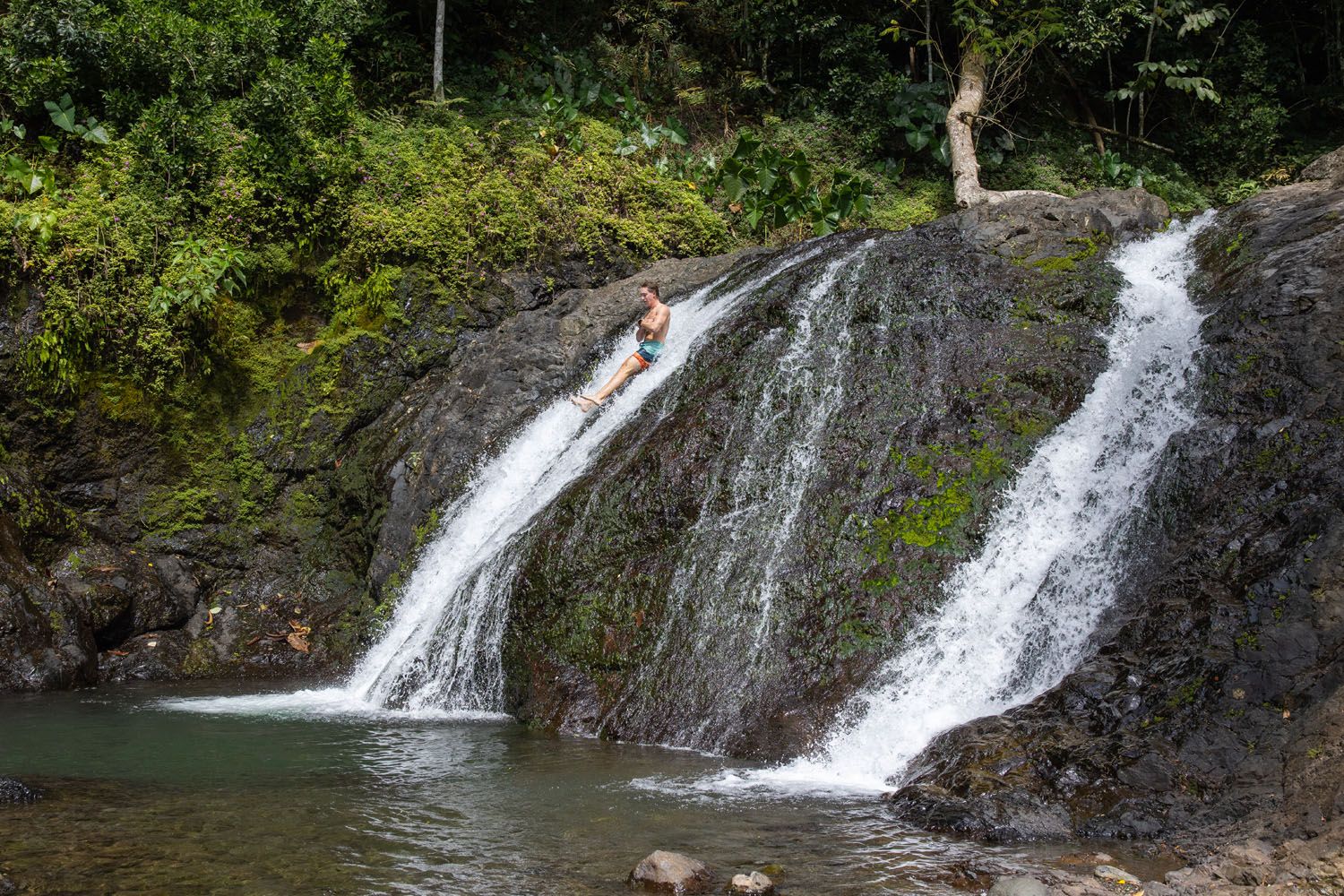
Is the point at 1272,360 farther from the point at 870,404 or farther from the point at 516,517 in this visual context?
the point at 516,517

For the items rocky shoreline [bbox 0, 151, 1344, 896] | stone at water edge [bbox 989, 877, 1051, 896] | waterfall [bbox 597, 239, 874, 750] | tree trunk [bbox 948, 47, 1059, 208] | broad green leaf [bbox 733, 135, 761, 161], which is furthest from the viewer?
tree trunk [bbox 948, 47, 1059, 208]

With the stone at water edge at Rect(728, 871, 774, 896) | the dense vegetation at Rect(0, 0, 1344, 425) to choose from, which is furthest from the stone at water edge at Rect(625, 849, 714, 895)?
the dense vegetation at Rect(0, 0, 1344, 425)

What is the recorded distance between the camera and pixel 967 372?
8.05 meters

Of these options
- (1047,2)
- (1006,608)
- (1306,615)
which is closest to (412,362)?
(1006,608)

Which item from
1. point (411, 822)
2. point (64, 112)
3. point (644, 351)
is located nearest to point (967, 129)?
point (644, 351)

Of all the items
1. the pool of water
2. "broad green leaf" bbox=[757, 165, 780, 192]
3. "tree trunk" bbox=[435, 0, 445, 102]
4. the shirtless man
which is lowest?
the pool of water

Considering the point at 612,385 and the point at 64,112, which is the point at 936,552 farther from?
the point at 64,112

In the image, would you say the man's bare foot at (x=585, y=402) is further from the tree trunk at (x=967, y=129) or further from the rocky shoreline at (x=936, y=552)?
the tree trunk at (x=967, y=129)

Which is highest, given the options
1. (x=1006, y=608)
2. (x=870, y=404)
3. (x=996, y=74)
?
(x=996, y=74)

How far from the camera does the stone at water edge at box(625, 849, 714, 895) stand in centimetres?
361

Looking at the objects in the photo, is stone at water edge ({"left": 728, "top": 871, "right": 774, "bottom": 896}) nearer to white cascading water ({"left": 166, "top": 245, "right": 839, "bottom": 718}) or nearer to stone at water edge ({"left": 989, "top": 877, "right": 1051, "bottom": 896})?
stone at water edge ({"left": 989, "top": 877, "right": 1051, "bottom": 896})

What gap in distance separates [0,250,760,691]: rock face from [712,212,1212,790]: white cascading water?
532cm

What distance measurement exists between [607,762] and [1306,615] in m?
3.79

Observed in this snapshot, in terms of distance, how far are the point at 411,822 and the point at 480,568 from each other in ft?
12.8
